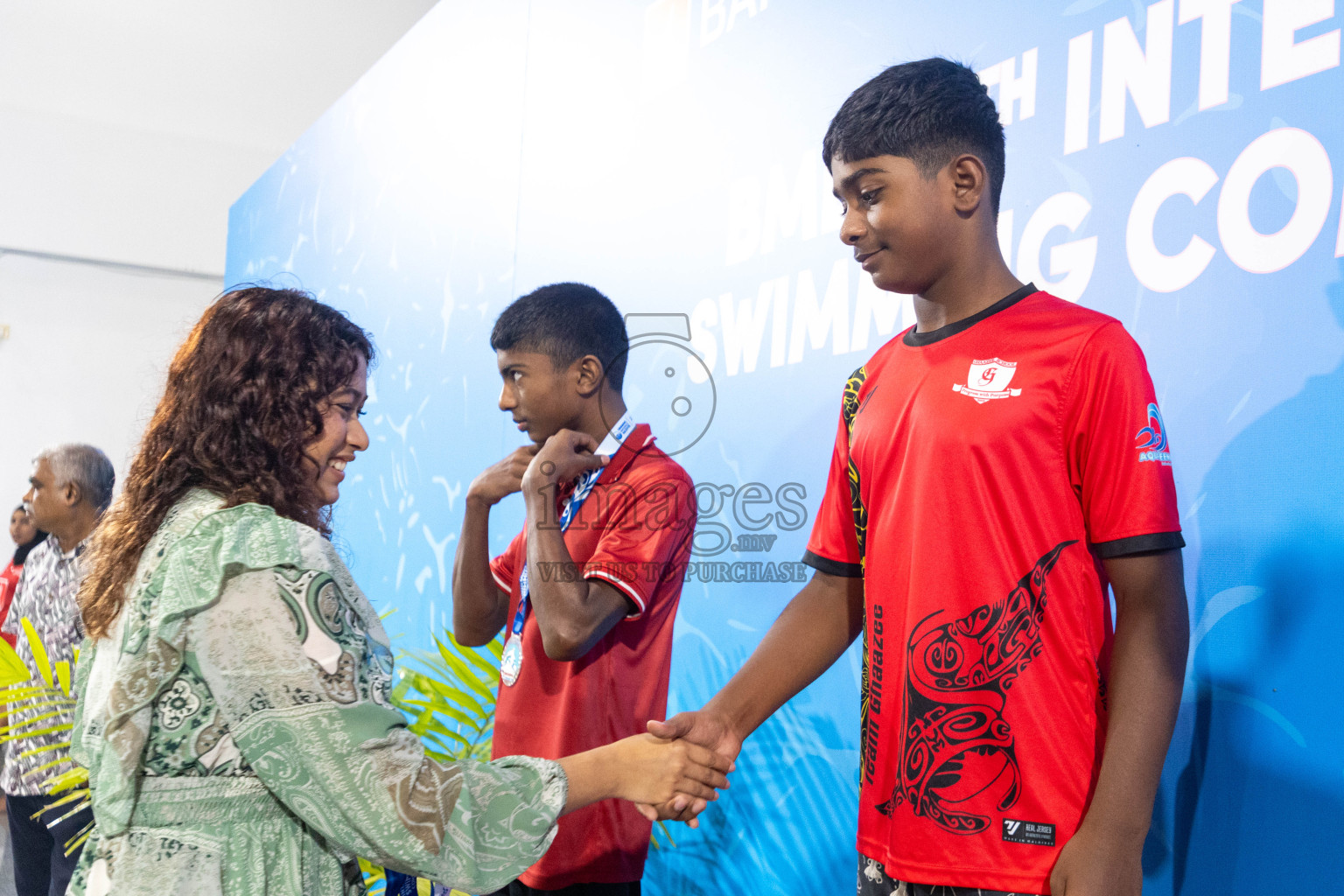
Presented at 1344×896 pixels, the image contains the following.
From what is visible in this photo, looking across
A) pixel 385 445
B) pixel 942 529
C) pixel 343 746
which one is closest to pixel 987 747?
pixel 942 529

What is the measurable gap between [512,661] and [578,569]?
23 centimetres

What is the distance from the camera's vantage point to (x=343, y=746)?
47.0 inches

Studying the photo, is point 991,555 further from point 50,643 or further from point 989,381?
point 50,643

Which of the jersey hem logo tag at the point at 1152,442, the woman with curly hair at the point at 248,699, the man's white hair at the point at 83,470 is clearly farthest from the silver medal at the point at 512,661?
the man's white hair at the point at 83,470

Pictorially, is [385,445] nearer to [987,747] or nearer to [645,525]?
[645,525]

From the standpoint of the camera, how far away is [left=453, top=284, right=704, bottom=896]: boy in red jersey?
181 cm

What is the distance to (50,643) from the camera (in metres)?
3.18

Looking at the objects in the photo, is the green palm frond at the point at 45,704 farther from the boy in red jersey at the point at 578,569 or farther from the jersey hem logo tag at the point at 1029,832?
the jersey hem logo tag at the point at 1029,832

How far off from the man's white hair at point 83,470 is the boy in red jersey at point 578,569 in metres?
1.99

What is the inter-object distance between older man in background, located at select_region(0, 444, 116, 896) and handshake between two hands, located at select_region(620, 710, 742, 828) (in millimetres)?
2057

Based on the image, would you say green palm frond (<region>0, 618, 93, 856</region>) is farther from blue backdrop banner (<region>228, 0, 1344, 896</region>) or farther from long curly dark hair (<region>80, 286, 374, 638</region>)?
long curly dark hair (<region>80, 286, 374, 638</region>)

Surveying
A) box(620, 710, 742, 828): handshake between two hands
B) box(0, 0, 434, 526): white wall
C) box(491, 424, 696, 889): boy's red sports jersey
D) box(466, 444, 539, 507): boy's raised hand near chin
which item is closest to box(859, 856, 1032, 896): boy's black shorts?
box(620, 710, 742, 828): handshake between two hands

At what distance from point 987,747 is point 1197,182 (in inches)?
37.1

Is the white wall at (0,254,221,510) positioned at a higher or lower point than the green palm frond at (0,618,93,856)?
higher
